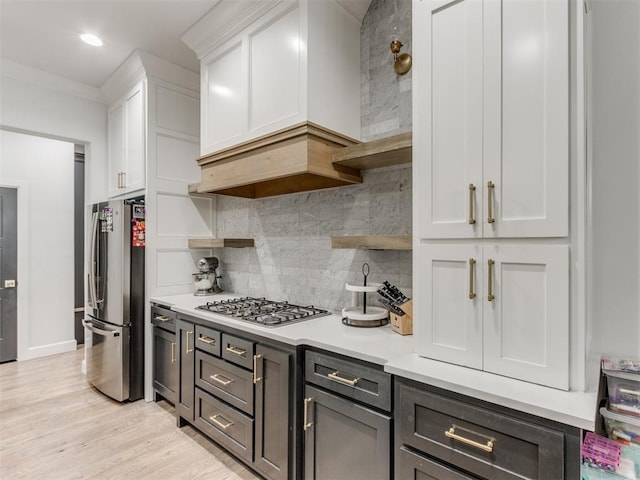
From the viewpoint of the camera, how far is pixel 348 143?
7.09 feet

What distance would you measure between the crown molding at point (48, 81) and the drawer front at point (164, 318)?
2.27m

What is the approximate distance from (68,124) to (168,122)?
1.08 metres

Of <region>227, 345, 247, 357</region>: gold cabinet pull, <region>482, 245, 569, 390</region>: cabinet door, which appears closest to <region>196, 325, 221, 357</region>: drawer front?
<region>227, 345, 247, 357</region>: gold cabinet pull

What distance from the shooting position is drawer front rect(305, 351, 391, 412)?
4.46 ft

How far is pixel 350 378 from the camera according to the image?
1.47 metres

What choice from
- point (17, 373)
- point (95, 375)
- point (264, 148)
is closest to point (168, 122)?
point (264, 148)

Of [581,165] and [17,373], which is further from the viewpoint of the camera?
[17,373]

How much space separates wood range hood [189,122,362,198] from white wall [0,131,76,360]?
281 cm

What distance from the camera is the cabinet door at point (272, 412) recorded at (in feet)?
5.57

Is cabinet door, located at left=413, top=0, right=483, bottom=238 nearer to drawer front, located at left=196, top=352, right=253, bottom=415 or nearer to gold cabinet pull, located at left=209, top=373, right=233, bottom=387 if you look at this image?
drawer front, located at left=196, top=352, right=253, bottom=415

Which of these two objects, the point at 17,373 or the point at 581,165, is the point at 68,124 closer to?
the point at 17,373

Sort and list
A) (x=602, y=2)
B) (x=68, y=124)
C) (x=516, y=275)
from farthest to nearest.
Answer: (x=68, y=124)
(x=602, y=2)
(x=516, y=275)

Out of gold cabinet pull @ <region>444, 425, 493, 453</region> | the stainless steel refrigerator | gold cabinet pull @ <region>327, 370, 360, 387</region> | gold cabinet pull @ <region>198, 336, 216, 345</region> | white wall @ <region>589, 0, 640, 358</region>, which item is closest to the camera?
gold cabinet pull @ <region>444, 425, 493, 453</region>

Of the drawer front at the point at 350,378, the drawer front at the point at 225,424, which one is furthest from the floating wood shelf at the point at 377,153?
the drawer front at the point at 225,424
